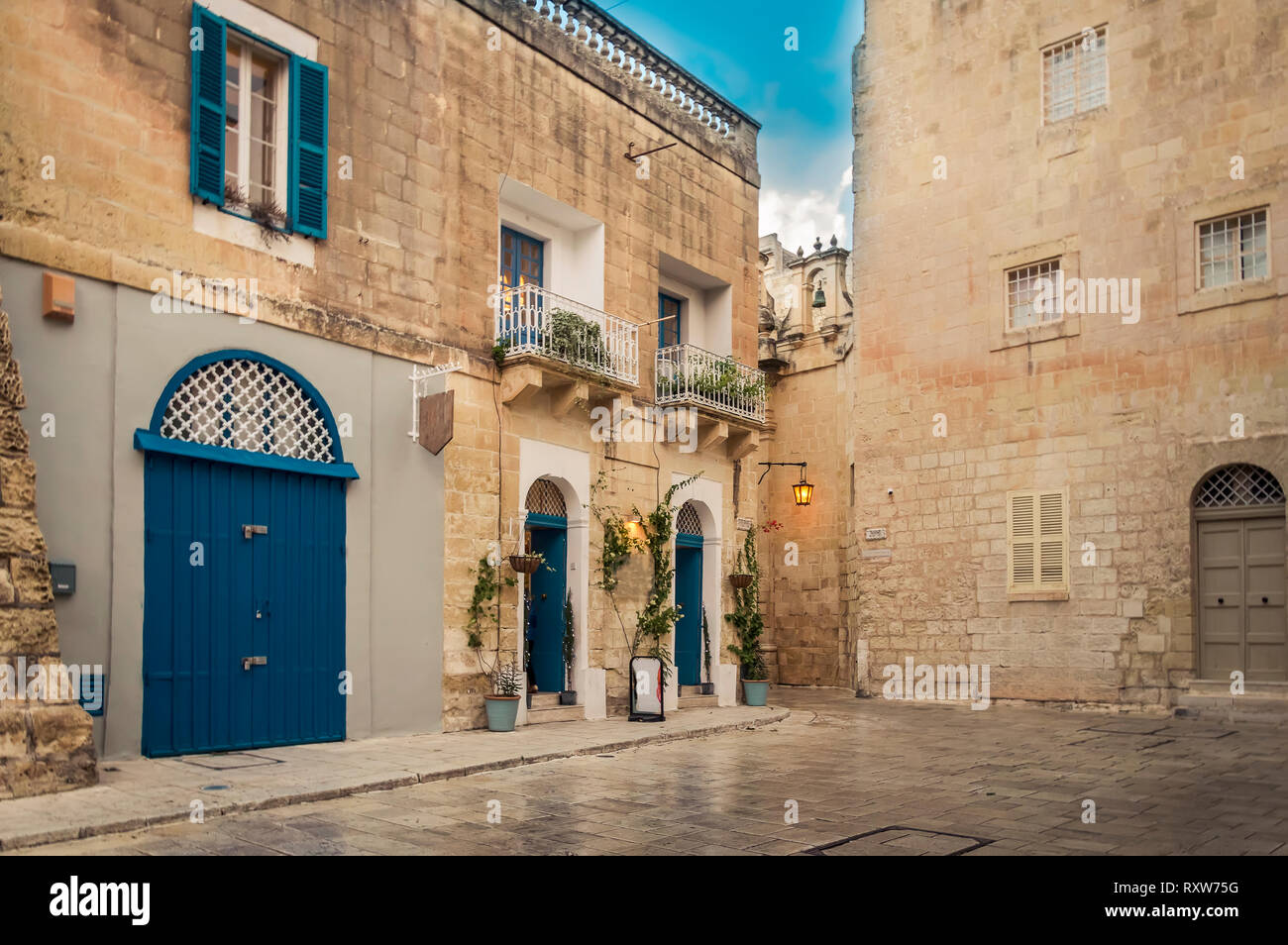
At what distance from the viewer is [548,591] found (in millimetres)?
15078

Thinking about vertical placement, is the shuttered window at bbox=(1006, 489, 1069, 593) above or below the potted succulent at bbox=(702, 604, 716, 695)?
above

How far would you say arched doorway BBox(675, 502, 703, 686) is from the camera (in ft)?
57.2

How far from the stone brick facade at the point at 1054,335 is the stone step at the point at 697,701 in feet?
14.4

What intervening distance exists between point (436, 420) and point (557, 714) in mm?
4259

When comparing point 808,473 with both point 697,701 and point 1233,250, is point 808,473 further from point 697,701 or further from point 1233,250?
point 1233,250

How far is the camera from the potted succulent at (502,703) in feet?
42.6

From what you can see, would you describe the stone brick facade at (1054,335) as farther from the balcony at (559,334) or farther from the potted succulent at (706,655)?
the balcony at (559,334)

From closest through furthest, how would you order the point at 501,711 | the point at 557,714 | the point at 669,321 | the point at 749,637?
the point at 501,711
the point at 557,714
the point at 749,637
the point at 669,321

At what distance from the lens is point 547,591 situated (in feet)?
49.5

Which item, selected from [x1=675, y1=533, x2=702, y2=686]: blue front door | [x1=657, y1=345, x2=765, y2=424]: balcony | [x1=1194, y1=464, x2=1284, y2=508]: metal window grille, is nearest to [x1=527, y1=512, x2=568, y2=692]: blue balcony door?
[x1=675, y1=533, x2=702, y2=686]: blue front door

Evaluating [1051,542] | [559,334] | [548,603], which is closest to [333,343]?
[559,334]

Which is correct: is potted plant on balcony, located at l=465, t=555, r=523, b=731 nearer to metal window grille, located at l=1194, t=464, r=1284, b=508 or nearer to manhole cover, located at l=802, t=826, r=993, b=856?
manhole cover, located at l=802, t=826, r=993, b=856

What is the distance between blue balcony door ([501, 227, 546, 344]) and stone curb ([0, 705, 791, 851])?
16.9 feet
